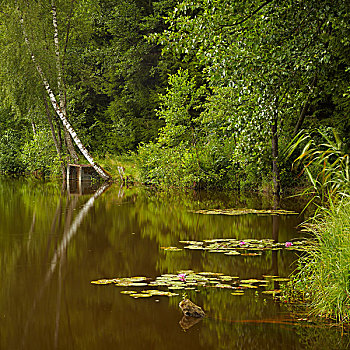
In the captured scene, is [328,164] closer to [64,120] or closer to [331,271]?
[331,271]

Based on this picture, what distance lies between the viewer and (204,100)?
24.2 m

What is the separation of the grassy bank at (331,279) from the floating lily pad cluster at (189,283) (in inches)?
13.6

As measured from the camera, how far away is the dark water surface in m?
3.83

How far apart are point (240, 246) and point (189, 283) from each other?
2.07 meters

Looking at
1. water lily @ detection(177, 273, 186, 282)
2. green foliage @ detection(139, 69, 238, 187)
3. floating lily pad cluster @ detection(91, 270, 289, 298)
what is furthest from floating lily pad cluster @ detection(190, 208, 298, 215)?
green foliage @ detection(139, 69, 238, 187)

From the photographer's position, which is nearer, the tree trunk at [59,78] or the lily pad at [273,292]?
A: the lily pad at [273,292]

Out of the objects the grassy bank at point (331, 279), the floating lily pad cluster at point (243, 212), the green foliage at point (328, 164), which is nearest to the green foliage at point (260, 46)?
the floating lily pad cluster at point (243, 212)

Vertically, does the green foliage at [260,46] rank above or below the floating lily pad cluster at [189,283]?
above

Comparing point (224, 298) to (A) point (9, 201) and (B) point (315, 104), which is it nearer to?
(B) point (315, 104)

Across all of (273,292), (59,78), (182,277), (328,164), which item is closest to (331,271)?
(273,292)

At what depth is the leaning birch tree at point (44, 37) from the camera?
75.9 ft

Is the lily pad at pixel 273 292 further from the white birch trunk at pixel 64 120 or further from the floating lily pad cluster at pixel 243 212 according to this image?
the white birch trunk at pixel 64 120

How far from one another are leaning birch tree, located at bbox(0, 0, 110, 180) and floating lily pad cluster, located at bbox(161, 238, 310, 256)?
52.4ft

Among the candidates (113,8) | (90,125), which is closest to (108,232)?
(113,8)
